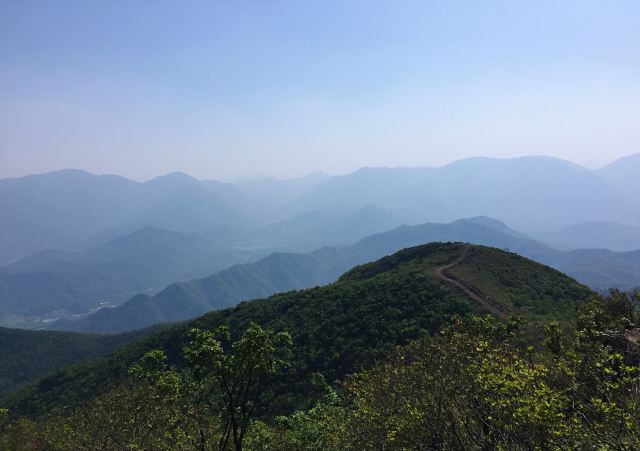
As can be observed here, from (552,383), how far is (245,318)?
83.8 m

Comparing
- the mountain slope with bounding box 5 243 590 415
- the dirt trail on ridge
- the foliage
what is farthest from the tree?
the dirt trail on ridge

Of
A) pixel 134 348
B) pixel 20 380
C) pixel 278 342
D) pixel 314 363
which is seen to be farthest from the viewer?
pixel 20 380

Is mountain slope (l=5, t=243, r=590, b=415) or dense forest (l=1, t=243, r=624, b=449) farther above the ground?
dense forest (l=1, t=243, r=624, b=449)

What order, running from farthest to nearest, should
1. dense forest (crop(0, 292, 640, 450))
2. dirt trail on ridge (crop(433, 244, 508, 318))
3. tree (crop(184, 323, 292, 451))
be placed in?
1. dirt trail on ridge (crop(433, 244, 508, 318))
2. tree (crop(184, 323, 292, 451))
3. dense forest (crop(0, 292, 640, 450))

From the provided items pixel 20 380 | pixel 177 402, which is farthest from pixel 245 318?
pixel 20 380

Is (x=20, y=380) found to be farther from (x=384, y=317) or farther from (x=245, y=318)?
(x=384, y=317)

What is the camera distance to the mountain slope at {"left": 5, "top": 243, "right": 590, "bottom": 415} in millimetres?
64750

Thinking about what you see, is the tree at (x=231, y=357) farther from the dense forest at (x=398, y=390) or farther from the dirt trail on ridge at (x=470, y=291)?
the dirt trail on ridge at (x=470, y=291)

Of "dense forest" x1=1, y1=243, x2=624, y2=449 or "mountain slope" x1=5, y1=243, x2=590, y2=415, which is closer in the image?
"dense forest" x1=1, y1=243, x2=624, y2=449

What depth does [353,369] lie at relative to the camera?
61.8 meters

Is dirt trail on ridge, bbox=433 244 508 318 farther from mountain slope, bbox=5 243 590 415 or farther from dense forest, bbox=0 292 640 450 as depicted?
dense forest, bbox=0 292 640 450

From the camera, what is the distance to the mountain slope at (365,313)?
6475 centimetres

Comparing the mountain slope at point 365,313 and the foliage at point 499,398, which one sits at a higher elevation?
the foliage at point 499,398

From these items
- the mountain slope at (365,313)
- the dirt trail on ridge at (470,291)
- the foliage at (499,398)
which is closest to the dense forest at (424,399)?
the foliage at (499,398)
